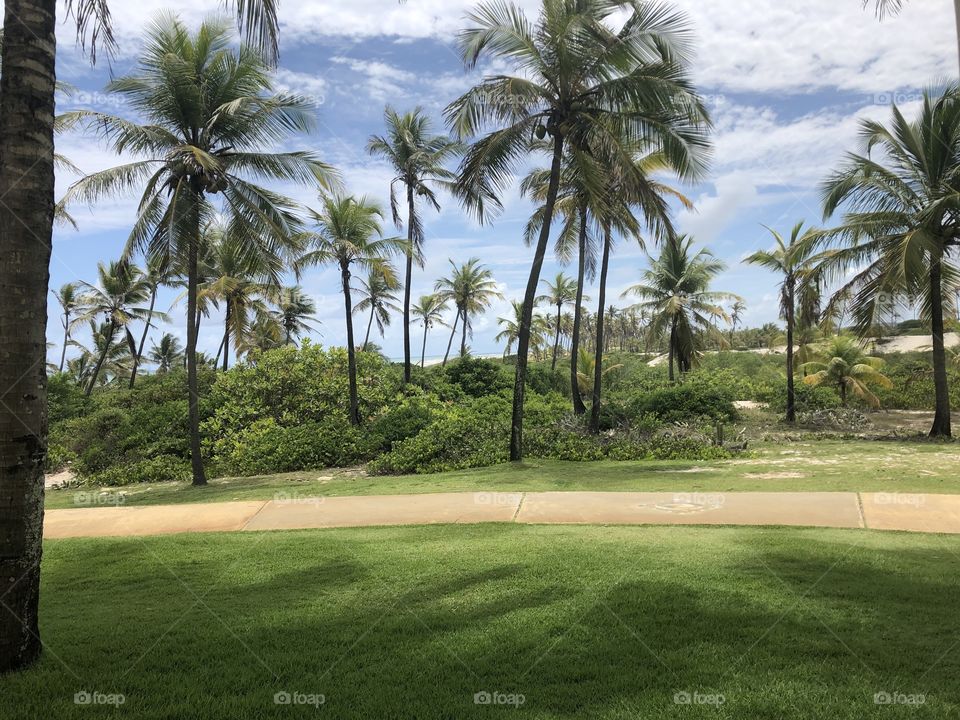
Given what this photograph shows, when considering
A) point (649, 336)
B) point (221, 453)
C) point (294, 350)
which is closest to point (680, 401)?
point (649, 336)

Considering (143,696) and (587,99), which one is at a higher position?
(587,99)

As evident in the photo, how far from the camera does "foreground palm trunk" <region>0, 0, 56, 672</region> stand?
3484mm

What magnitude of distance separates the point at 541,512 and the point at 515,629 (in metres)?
4.12

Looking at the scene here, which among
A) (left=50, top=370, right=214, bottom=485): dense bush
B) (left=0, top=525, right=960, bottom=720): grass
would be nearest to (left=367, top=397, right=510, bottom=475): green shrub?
(left=50, top=370, right=214, bottom=485): dense bush

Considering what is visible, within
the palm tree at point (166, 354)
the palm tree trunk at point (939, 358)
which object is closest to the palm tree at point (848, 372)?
the palm tree trunk at point (939, 358)

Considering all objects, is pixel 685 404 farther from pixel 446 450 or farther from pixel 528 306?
pixel 446 450

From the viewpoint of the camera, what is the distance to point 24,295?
141 inches

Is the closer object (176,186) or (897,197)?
(176,186)

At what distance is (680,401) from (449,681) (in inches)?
735

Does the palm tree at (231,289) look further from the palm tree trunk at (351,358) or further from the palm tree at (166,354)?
the palm tree at (166,354)

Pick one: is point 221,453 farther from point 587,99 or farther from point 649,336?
point 649,336

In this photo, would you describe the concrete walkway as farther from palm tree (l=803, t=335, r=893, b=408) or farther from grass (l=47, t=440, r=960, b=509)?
palm tree (l=803, t=335, r=893, b=408)

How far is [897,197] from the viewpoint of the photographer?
53.4 ft

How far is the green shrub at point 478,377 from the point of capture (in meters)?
26.8
